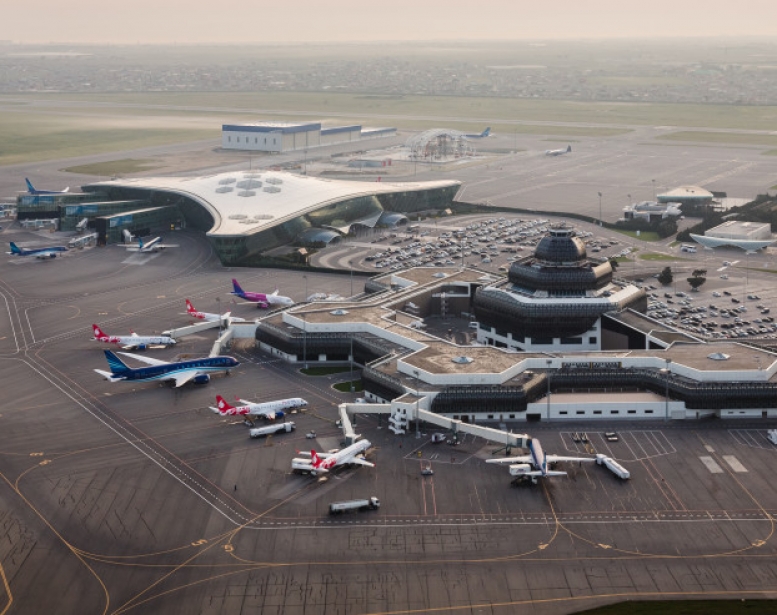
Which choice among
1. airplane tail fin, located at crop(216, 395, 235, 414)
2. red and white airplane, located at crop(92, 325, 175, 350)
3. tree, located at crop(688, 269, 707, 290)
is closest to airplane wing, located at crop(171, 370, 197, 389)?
airplane tail fin, located at crop(216, 395, 235, 414)

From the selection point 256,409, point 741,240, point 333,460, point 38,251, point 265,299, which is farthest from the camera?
point 741,240

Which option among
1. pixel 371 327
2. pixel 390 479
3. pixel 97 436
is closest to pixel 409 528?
pixel 390 479

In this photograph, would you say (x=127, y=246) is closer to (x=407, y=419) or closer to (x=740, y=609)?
(x=407, y=419)

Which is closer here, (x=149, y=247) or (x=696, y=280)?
(x=696, y=280)

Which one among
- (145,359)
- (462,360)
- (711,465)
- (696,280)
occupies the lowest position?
(145,359)

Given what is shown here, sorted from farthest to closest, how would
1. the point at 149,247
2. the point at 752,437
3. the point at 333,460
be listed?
the point at 149,247 < the point at 752,437 < the point at 333,460

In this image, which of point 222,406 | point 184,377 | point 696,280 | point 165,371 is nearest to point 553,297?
point 696,280

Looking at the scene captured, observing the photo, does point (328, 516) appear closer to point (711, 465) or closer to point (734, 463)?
point (711, 465)
